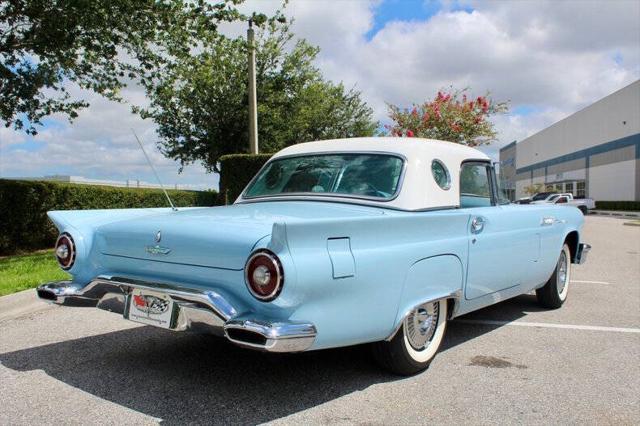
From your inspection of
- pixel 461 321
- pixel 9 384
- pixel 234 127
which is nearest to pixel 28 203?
pixel 9 384

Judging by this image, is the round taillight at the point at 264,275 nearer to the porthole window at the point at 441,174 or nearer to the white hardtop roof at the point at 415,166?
the white hardtop roof at the point at 415,166

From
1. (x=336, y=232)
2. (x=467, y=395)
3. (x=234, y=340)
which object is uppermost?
(x=336, y=232)

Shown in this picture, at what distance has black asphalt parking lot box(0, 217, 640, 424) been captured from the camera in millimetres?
3236

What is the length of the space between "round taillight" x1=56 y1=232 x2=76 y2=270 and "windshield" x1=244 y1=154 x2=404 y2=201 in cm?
Result: 150

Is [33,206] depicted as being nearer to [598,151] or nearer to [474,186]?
[474,186]

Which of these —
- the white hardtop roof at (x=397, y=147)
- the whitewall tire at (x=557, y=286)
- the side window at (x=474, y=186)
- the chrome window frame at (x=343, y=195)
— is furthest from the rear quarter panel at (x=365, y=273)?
the whitewall tire at (x=557, y=286)

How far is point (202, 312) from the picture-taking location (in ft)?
10.3

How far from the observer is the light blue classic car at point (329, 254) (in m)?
2.98

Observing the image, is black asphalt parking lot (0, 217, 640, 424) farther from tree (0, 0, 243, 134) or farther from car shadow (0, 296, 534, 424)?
tree (0, 0, 243, 134)

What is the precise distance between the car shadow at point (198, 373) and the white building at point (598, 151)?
44736 mm

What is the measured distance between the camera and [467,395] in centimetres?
356

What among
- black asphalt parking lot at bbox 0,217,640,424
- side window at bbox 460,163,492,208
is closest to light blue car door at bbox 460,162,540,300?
side window at bbox 460,163,492,208

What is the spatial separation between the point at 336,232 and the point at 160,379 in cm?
168

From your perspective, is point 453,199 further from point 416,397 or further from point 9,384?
point 9,384
